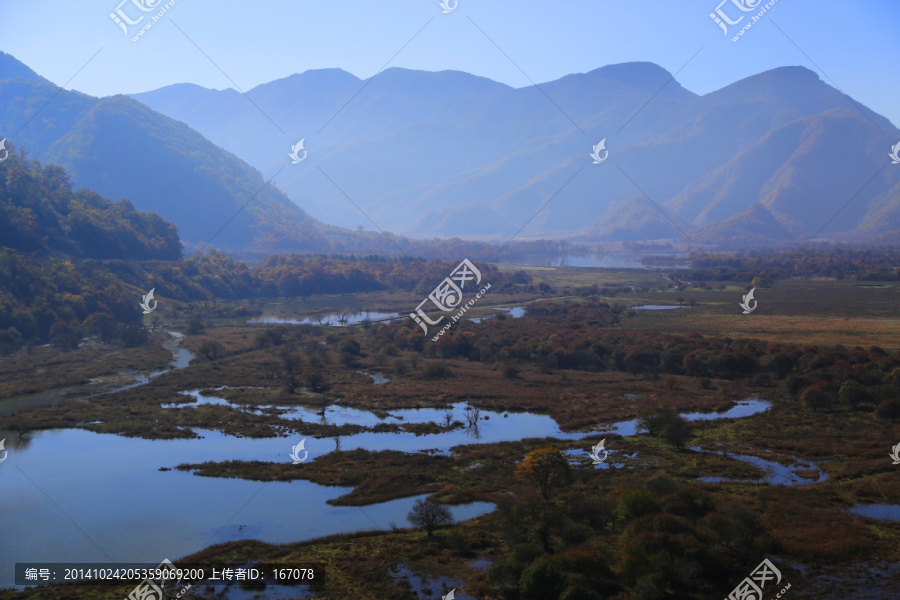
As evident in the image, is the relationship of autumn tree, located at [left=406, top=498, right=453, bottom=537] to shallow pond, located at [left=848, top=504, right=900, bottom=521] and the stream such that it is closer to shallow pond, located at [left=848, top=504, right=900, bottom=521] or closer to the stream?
the stream

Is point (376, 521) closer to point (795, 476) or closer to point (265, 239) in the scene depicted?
point (795, 476)

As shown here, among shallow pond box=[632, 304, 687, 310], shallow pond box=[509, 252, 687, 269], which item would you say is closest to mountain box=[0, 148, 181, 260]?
shallow pond box=[632, 304, 687, 310]

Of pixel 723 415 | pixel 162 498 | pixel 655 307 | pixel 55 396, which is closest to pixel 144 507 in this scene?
pixel 162 498

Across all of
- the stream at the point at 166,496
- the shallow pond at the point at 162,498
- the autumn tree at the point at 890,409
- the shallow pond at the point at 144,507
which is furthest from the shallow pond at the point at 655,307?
the shallow pond at the point at 144,507

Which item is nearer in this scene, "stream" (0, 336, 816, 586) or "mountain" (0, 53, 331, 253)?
"stream" (0, 336, 816, 586)

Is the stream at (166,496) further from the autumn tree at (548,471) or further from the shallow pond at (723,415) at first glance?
the autumn tree at (548,471)

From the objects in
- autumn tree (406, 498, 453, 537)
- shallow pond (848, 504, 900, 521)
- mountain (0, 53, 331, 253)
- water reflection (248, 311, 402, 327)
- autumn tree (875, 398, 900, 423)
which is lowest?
shallow pond (848, 504, 900, 521)

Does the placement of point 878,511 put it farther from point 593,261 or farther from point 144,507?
point 593,261
